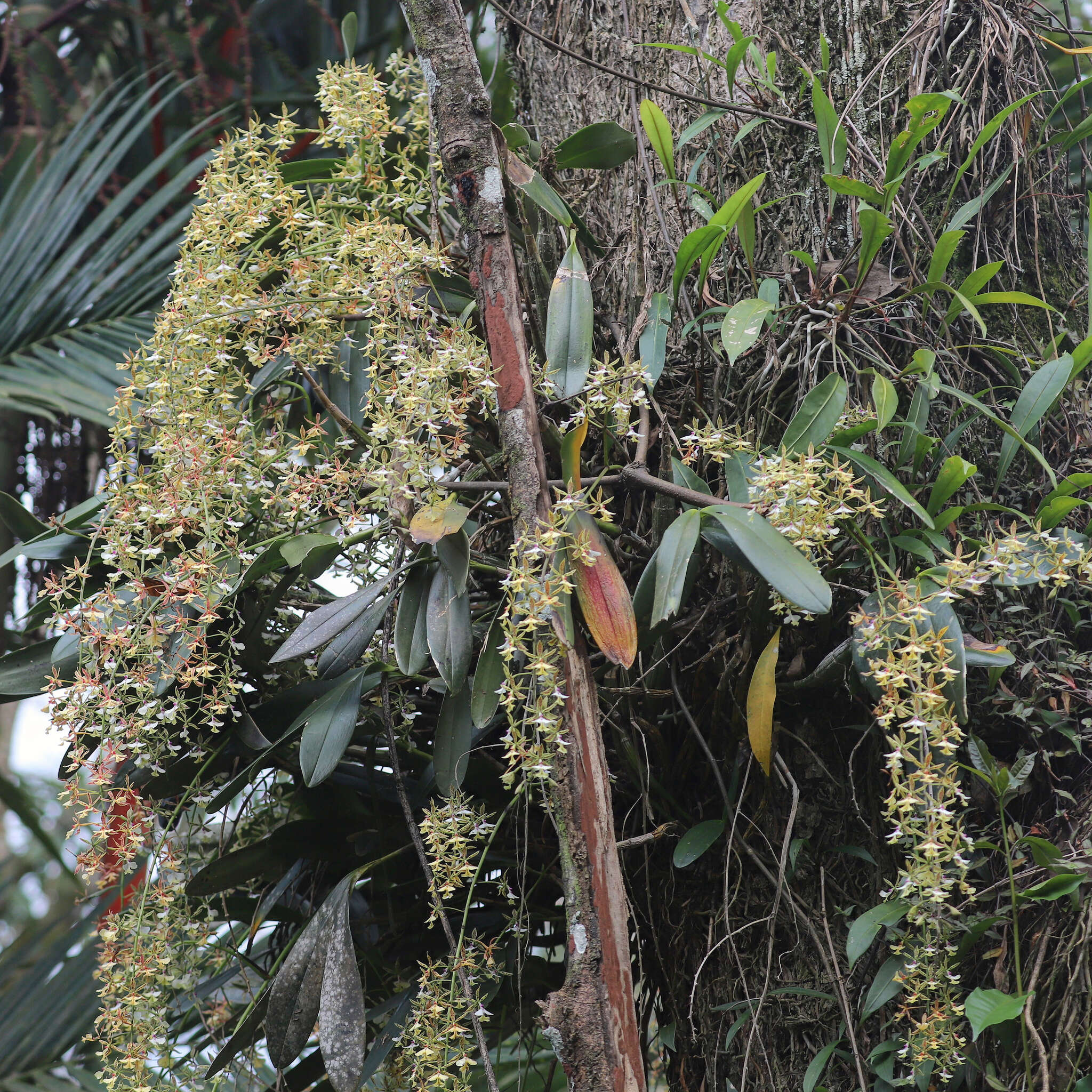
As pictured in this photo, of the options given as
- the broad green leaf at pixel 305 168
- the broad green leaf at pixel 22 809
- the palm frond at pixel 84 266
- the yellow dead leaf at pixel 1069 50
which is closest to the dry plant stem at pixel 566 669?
the broad green leaf at pixel 305 168

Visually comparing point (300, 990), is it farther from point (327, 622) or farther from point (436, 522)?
point (436, 522)

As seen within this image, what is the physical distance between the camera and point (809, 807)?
919mm

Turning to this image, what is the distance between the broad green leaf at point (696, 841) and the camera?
87 centimetres

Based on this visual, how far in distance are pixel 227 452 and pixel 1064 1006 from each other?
82cm

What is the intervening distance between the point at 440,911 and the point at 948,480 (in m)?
0.53

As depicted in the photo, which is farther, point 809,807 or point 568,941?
point 809,807

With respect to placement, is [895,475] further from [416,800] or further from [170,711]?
[170,711]

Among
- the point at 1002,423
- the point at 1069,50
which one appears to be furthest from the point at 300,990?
the point at 1069,50

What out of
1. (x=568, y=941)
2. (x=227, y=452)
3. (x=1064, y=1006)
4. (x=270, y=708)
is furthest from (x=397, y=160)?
(x=1064, y=1006)

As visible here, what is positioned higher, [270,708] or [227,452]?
[227,452]

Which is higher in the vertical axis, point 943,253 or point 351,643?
point 943,253

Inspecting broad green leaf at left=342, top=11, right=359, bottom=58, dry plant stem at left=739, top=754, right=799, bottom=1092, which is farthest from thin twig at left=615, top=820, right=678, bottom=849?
broad green leaf at left=342, top=11, right=359, bottom=58

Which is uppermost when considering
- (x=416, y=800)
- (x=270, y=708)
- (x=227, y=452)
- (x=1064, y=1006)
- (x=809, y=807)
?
(x=227, y=452)

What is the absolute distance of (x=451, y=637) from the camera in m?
0.79
